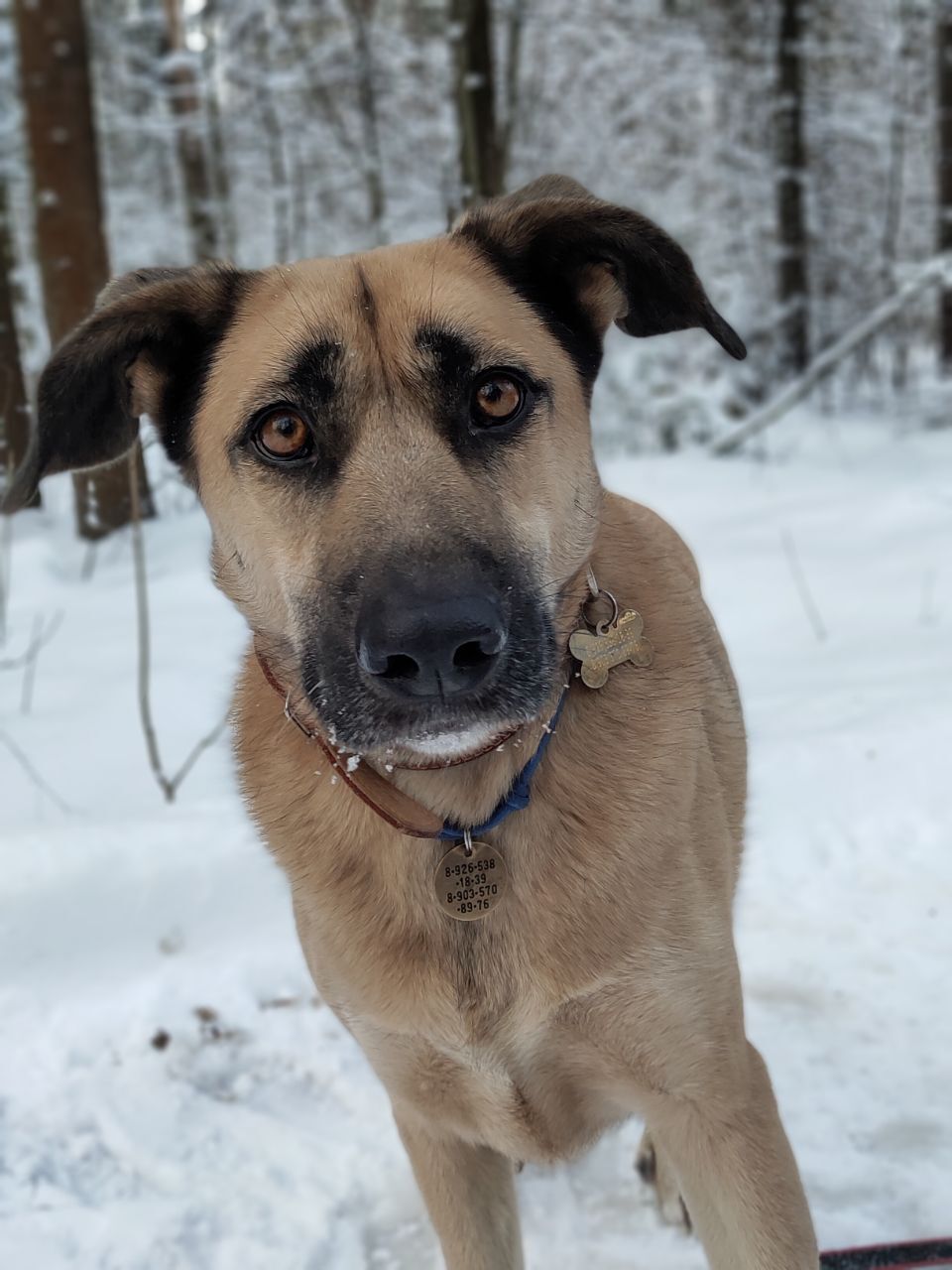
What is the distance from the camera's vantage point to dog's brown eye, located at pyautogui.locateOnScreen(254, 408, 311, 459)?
1821mm

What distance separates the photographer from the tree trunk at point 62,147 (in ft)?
21.1

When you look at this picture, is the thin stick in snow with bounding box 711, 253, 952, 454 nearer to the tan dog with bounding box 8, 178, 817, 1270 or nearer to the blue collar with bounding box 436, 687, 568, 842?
the tan dog with bounding box 8, 178, 817, 1270

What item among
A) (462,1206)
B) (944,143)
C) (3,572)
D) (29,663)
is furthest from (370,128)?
(462,1206)

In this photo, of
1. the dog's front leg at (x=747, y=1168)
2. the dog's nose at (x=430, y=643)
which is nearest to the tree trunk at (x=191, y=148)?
the dog's nose at (x=430, y=643)

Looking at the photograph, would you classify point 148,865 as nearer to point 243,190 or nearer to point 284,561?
point 284,561

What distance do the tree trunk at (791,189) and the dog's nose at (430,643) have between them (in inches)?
503

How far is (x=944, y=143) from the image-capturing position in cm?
1092

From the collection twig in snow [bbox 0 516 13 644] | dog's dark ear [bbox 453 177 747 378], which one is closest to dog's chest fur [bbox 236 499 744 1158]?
dog's dark ear [bbox 453 177 747 378]

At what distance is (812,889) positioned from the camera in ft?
10.5

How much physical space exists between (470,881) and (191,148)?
50.5 ft

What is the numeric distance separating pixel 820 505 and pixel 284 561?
6.10 m

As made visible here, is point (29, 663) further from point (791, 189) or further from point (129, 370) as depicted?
point (791, 189)

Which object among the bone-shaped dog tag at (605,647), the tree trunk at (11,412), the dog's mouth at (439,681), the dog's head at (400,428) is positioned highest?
the dog's head at (400,428)

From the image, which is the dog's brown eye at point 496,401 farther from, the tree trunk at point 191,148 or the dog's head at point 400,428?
the tree trunk at point 191,148
